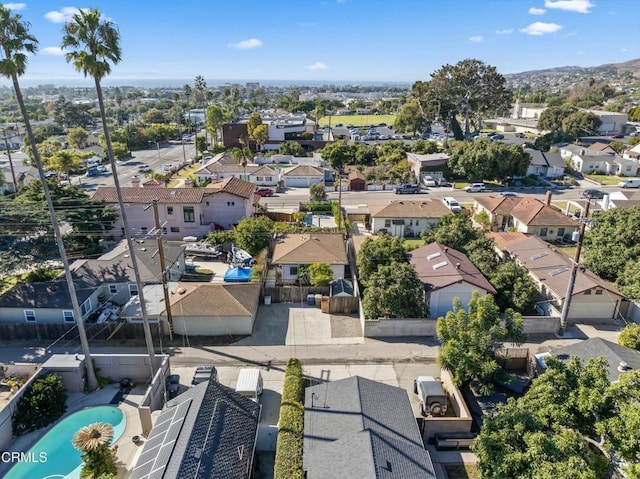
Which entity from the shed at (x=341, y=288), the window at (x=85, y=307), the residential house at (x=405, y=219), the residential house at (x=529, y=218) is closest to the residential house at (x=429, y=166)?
the residential house at (x=529, y=218)

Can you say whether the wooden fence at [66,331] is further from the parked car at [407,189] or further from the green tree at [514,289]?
the parked car at [407,189]

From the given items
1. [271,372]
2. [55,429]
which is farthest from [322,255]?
[55,429]

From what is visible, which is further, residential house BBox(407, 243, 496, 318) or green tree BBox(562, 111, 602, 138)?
green tree BBox(562, 111, 602, 138)

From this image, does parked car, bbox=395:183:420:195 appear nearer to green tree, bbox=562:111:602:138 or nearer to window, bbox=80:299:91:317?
window, bbox=80:299:91:317

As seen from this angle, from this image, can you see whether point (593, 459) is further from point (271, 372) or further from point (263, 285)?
point (263, 285)

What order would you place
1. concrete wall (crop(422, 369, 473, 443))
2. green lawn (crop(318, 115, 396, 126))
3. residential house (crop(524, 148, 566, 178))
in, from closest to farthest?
concrete wall (crop(422, 369, 473, 443)), residential house (crop(524, 148, 566, 178)), green lawn (crop(318, 115, 396, 126))

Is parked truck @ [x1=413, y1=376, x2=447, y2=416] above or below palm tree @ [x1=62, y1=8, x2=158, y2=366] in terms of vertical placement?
below

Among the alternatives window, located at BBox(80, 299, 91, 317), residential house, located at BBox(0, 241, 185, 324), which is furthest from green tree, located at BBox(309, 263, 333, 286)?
window, located at BBox(80, 299, 91, 317)
